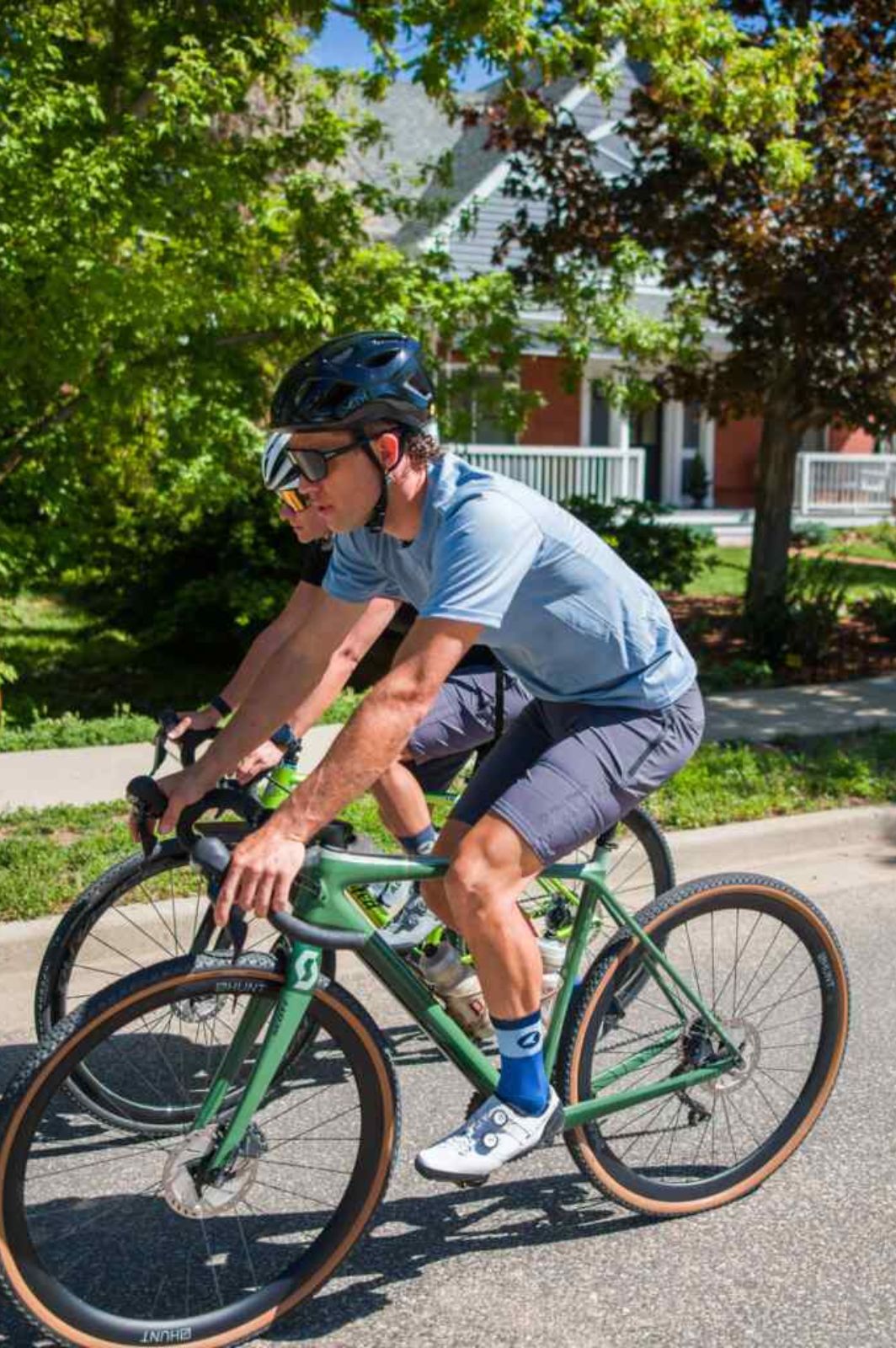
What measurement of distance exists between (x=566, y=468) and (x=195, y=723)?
15.8 metres

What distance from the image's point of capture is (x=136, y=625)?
12.1 meters

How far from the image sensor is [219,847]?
2.73 metres

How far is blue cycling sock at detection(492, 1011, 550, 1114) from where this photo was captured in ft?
10.2

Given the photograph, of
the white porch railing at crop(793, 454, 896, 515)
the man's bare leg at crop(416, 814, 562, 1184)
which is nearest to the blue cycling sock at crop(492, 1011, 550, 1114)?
the man's bare leg at crop(416, 814, 562, 1184)

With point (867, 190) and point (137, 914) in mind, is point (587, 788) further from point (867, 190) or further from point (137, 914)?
point (867, 190)

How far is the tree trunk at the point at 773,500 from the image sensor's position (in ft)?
41.0

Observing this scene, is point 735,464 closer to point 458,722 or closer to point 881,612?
point 881,612

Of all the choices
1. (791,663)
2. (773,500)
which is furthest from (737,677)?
(773,500)

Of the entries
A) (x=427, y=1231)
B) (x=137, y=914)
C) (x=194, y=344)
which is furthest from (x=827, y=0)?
(x=427, y=1231)

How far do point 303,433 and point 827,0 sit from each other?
31.0 feet

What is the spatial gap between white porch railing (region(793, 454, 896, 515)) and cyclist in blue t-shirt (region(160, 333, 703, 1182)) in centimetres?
2168

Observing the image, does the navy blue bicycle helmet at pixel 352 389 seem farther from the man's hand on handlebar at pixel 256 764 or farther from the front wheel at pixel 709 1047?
the front wheel at pixel 709 1047

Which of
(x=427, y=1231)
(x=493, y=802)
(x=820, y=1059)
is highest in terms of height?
(x=493, y=802)

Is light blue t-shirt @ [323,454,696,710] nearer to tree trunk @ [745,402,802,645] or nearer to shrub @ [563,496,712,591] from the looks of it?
shrub @ [563,496,712,591]
